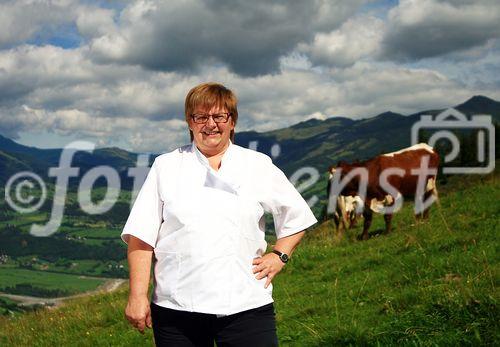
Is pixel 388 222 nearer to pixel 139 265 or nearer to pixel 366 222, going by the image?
pixel 366 222

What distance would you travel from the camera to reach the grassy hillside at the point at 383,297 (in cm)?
557

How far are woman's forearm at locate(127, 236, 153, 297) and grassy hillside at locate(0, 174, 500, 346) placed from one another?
283 centimetres

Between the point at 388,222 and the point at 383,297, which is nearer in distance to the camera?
the point at 383,297

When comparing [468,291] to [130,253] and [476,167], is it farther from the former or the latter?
[476,167]

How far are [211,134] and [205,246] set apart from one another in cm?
86

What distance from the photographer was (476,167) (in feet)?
276

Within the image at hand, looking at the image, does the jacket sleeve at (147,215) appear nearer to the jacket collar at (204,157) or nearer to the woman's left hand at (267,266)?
the jacket collar at (204,157)

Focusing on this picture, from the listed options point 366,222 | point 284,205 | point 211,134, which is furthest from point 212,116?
point 366,222

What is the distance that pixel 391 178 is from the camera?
62.4 feet

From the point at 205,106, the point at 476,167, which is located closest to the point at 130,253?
the point at 205,106

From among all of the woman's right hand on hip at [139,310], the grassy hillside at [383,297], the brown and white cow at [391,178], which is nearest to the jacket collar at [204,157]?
the woman's right hand on hip at [139,310]

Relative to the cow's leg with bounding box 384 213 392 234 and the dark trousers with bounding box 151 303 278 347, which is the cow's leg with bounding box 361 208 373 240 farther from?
the dark trousers with bounding box 151 303 278 347

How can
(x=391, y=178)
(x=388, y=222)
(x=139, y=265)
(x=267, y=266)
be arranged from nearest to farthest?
(x=139, y=265) < (x=267, y=266) < (x=388, y=222) < (x=391, y=178)

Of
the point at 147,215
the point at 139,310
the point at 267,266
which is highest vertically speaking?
the point at 147,215
